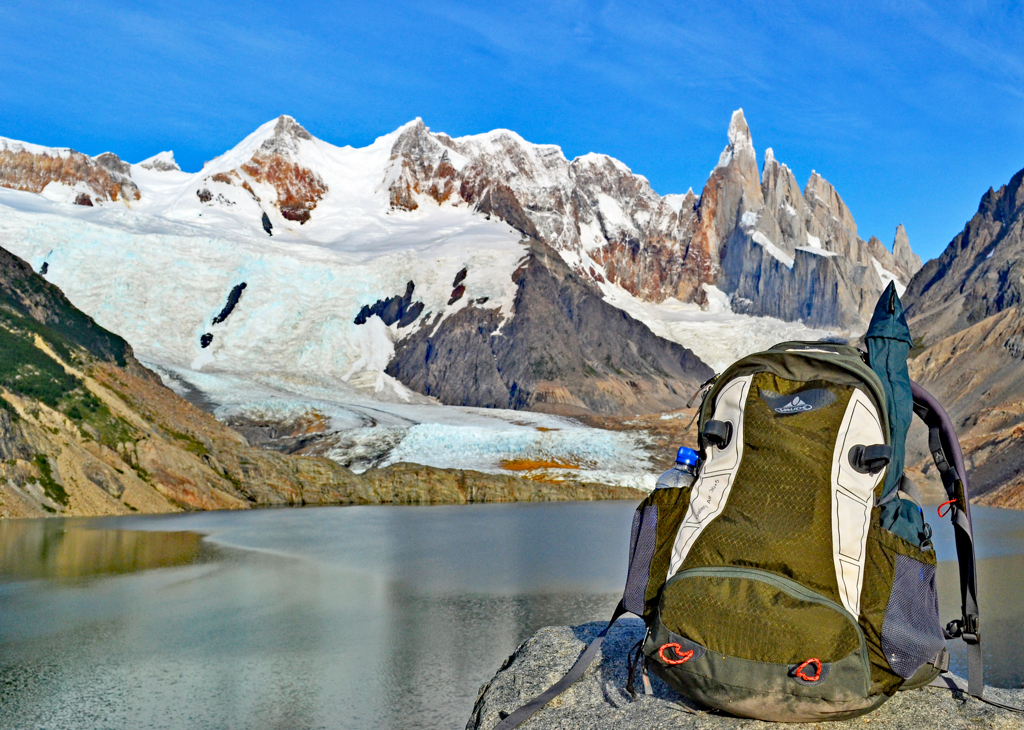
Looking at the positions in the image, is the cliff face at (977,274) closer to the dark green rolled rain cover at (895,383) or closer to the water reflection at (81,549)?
the water reflection at (81,549)

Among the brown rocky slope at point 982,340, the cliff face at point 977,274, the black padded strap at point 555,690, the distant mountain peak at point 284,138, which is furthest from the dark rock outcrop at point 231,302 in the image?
the black padded strap at point 555,690

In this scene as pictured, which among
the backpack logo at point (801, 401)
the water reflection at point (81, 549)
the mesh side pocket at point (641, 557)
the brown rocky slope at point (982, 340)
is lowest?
the water reflection at point (81, 549)

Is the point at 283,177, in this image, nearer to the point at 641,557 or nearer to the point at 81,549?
the point at 81,549

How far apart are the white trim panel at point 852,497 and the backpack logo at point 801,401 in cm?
11

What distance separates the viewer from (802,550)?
13.5 feet

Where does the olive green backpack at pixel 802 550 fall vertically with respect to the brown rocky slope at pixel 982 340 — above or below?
below

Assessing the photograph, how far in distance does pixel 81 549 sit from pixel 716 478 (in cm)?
1870

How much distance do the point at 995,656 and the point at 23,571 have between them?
15.2 metres

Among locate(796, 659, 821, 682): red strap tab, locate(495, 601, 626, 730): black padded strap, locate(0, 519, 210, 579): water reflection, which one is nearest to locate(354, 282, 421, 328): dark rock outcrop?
locate(0, 519, 210, 579): water reflection

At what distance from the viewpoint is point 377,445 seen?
6300 centimetres

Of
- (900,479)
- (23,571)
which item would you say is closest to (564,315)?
(23,571)

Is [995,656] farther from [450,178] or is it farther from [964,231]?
[450,178]

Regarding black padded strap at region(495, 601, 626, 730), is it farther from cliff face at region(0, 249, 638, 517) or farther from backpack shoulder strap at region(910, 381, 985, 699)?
cliff face at region(0, 249, 638, 517)

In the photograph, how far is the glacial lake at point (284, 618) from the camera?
8609mm
